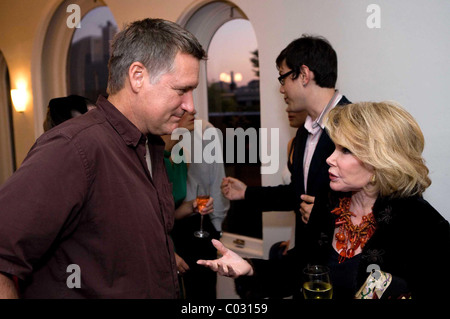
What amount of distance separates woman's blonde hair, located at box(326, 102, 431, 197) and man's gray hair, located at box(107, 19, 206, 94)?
70cm

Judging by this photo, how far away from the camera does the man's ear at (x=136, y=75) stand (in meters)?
1.18

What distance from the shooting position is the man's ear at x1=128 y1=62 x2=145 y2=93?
3.86ft

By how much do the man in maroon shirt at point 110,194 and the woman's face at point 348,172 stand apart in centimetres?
65

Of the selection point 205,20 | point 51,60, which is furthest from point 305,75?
A: point 51,60

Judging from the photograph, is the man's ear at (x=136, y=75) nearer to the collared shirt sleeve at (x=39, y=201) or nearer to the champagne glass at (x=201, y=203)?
the collared shirt sleeve at (x=39, y=201)

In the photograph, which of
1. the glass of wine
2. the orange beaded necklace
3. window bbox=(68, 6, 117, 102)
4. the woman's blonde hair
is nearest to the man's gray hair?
the woman's blonde hair

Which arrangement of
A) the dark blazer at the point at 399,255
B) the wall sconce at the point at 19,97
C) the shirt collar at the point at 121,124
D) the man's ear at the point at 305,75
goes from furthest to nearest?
the wall sconce at the point at 19,97
the man's ear at the point at 305,75
the dark blazer at the point at 399,255
the shirt collar at the point at 121,124

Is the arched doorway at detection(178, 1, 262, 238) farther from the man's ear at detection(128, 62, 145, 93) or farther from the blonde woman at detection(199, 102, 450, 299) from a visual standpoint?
the man's ear at detection(128, 62, 145, 93)

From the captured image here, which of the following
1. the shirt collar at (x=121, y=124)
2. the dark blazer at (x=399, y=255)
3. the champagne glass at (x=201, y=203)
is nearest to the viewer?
the shirt collar at (x=121, y=124)

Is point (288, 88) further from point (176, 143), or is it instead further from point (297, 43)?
point (176, 143)

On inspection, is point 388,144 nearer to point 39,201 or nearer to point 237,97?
point 39,201

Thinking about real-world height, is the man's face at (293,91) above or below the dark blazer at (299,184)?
above

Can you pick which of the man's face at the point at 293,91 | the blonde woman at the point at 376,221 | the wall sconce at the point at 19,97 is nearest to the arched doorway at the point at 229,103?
the man's face at the point at 293,91
